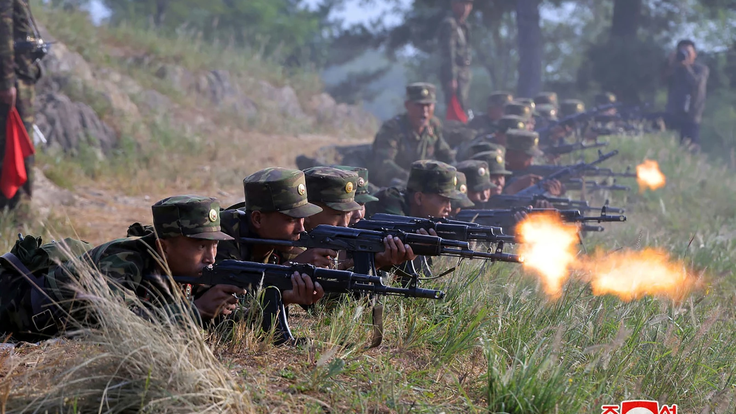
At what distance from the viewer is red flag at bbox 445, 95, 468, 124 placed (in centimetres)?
1783

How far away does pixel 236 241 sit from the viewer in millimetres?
5070

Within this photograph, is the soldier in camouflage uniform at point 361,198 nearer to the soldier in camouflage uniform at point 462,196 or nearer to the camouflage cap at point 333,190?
the camouflage cap at point 333,190

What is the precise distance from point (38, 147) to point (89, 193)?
1421 millimetres

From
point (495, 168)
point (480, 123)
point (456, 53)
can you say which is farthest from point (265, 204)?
point (456, 53)

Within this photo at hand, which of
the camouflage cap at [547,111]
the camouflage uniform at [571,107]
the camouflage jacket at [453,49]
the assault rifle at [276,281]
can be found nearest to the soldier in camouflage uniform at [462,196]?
the assault rifle at [276,281]

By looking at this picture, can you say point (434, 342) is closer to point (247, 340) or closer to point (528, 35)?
point (247, 340)

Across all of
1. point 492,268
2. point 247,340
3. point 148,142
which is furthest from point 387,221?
point 148,142

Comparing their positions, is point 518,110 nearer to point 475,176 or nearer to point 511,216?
point 475,176

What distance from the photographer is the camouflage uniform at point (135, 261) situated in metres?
Answer: 4.20

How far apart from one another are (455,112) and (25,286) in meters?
14.1

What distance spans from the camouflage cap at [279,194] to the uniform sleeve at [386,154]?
6.42 metres

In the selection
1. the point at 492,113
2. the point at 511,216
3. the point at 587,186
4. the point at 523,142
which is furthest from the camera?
the point at 492,113

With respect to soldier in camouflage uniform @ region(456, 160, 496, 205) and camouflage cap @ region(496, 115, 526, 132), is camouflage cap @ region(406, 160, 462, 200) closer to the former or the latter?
soldier in camouflage uniform @ region(456, 160, 496, 205)

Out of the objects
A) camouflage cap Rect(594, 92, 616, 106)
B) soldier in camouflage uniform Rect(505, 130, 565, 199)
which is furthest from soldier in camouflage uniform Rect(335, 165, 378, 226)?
camouflage cap Rect(594, 92, 616, 106)
